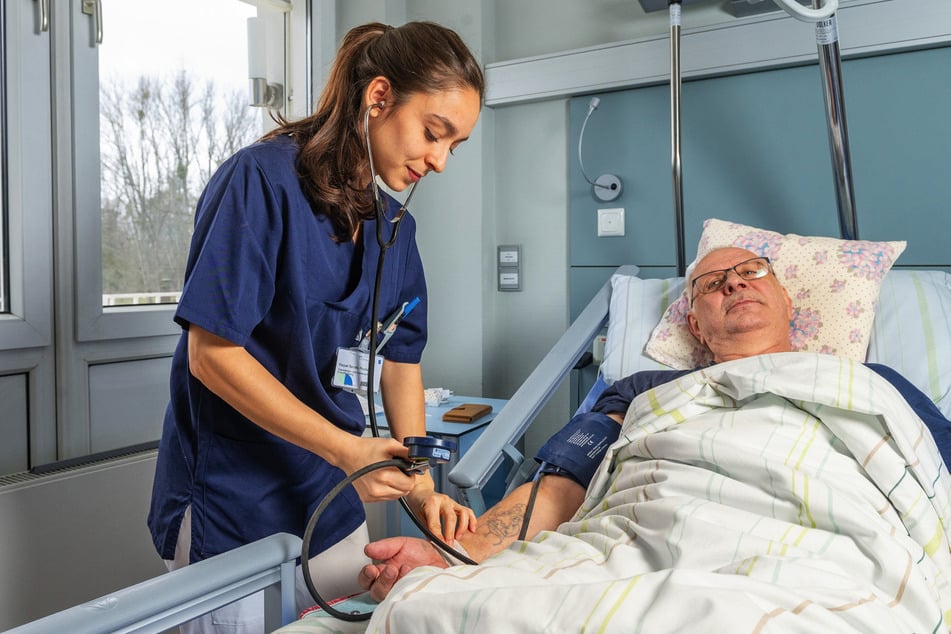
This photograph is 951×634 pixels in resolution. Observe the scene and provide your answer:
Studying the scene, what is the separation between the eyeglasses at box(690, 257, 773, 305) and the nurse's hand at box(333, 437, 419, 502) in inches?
35.3

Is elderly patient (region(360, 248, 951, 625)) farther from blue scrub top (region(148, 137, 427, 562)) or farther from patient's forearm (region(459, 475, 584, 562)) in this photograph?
blue scrub top (region(148, 137, 427, 562))

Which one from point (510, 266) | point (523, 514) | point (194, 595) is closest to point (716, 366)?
point (523, 514)

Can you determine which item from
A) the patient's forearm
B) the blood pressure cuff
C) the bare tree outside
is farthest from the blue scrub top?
the bare tree outside

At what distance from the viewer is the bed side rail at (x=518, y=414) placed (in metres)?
1.34

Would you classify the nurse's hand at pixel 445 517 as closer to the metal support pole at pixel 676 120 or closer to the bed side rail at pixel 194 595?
the bed side rail at pixel 194 595

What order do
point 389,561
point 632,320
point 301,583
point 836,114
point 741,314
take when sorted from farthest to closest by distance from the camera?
point 632,320 < point 836,114 < point 741,314 < point 301,583 < point 389,561

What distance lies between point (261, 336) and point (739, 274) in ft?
3.21

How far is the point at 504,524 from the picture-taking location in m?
1.25

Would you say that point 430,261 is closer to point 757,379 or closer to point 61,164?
point 61,164

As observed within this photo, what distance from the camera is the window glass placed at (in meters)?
1.88

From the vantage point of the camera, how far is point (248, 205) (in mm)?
989

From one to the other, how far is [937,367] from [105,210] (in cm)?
192

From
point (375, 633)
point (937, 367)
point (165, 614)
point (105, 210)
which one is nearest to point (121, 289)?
point (105, 210)

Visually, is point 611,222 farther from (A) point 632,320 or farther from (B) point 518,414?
(B) point 518,414
